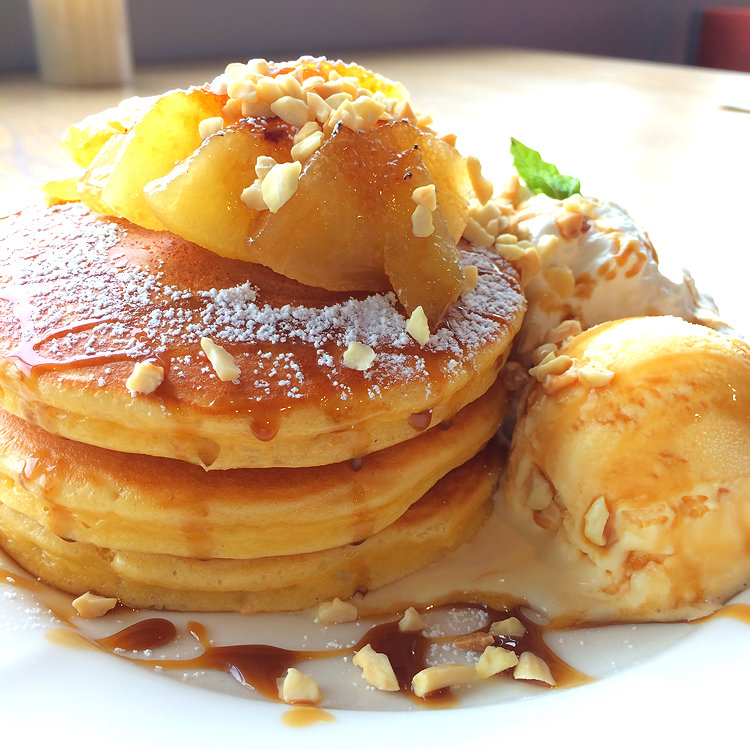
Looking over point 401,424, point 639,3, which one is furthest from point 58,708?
point 639,3

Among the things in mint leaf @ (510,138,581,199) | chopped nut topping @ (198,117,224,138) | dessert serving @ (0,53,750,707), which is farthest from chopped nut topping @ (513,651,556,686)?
mint leaf @ (510,138,581,199)

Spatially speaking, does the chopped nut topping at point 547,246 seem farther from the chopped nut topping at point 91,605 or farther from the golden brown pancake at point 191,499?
the chopped nut topping at point 91,605

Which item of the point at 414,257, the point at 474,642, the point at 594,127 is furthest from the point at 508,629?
the point at 594,127

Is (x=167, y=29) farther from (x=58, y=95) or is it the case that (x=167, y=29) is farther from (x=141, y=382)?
(x=141, y=382)

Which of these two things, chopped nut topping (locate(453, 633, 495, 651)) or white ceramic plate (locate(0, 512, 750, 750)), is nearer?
white ceramic plate (locate(0, 512, 750, 750))

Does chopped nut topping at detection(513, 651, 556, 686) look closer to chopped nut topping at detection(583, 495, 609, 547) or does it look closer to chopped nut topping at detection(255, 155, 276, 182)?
chopped nut topping at detection(583, 495, 609, 547)

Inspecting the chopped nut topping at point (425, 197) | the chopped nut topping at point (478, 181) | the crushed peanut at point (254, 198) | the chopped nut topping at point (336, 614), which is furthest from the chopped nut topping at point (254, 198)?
the chopped nut topping at point (336, 614)
